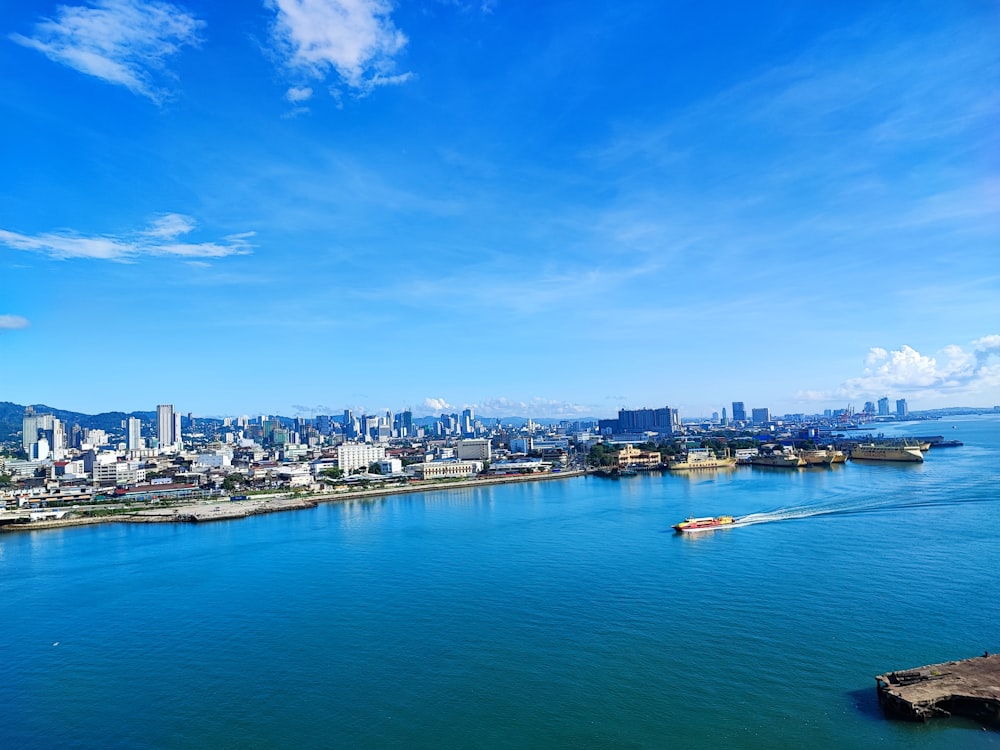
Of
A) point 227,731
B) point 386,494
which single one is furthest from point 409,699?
point 386,494

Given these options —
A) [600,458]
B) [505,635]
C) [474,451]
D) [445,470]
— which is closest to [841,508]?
[505,635]

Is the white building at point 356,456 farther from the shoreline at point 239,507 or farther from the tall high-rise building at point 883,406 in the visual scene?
the tall high-rise building at point 883,406

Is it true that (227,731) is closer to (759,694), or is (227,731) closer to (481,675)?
(481,675)

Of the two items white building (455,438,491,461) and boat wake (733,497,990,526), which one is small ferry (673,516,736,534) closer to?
boat wake (733,497,990,526)

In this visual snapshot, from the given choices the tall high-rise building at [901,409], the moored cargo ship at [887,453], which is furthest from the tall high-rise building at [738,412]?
the moored cargo ship at [887,453]

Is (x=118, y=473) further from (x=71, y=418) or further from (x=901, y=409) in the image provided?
(x=901, y=409)
